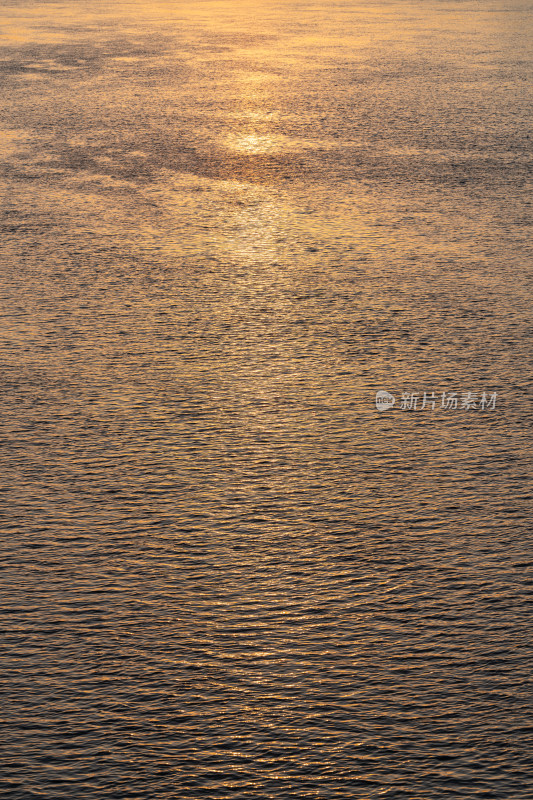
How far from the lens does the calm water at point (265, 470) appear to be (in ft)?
7.64

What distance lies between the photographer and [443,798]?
215 cm

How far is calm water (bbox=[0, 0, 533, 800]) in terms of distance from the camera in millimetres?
2328

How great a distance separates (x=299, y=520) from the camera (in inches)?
125

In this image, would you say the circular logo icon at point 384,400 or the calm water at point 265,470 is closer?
the calm water at point 265,470

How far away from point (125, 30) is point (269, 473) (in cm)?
1321

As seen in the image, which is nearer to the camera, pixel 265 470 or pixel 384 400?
pixel 265 470

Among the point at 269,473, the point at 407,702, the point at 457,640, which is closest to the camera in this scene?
the point at 407,702

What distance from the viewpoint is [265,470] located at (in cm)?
346

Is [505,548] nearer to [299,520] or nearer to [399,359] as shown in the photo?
[299,520]

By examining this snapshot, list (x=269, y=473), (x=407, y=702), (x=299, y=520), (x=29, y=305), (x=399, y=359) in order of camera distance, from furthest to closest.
Result: (x=29, y=305)
(x=399, y=359)
(x=269, y=473)
(x=299, y=520)
(x=407, y=702)

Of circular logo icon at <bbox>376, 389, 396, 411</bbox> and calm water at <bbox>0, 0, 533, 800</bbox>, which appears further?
circular logo icon at <bbox>376, 389, 396, 411</bbox>

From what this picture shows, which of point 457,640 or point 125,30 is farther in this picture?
point 125,30

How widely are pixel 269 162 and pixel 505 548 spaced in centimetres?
490

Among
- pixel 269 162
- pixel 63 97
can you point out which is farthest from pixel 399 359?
pixel 63 97
